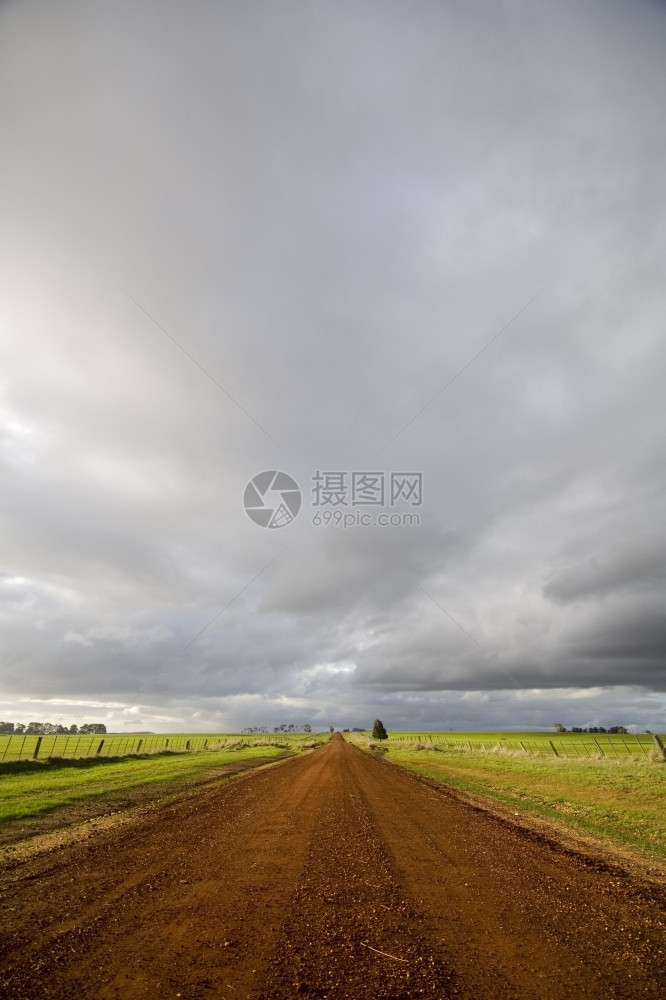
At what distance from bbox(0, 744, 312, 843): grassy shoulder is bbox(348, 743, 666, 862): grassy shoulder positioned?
47.0 feet

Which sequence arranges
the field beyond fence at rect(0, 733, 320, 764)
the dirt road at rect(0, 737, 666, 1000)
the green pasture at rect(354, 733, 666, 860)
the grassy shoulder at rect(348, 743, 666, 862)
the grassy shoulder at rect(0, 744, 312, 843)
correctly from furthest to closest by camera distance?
the field beyond fence at rect(0, 733, 320, 764), the grassy shoulder at rect(0, 744, 312, 843), the green pasture at rect(354, 733, 666, 860), the grassy shoulder at rect(348, 743, 666, 862), the dirt road at rect(0, 737, 666, 1000)

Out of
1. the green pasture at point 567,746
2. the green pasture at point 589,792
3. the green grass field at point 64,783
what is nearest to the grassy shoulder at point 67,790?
the green grass field at point 64,783

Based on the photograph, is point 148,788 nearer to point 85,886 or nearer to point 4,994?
point 85,886

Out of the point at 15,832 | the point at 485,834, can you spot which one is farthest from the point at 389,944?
the point at 15,832

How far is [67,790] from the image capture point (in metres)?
20.7

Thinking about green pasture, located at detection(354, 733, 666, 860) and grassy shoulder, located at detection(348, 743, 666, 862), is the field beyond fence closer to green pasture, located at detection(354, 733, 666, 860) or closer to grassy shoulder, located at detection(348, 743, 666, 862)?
grassy shoulder, located at detection(348, 743, 666, 862)

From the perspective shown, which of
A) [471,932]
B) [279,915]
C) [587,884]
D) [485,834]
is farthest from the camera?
[485,834]

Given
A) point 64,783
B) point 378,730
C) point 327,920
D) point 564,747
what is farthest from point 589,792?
point 378,730

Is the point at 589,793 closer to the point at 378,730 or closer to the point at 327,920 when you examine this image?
the point at 327,920

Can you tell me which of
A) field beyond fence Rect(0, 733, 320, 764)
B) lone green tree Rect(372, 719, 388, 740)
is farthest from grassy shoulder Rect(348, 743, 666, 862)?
lone green tree Rect(372, 719, 388, 740)

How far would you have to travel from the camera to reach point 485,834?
11.8 meters

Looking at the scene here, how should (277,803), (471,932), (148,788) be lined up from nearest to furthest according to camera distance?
(471,932)
(277,803)
(148,788)

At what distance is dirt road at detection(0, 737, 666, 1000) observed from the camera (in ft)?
15.6

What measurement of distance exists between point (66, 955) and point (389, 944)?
12.4 ft
